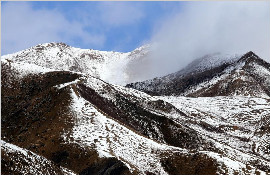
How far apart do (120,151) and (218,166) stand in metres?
16.2

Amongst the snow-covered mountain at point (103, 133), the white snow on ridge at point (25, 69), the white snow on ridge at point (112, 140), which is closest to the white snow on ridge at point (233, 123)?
the snow-covered mountain at point (103, 133)

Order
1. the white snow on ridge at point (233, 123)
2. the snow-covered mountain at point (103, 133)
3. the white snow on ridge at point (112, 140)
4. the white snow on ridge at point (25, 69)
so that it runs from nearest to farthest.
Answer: the snow-covered mountain at point (103, 133) < the white snow on ridge at point (112, 140) < the white snow on ridge at point (233, 123) < the white snow on ridge at point (25, 69)

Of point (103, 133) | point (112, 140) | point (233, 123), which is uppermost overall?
point (233, 123)

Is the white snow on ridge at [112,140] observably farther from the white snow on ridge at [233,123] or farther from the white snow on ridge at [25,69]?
the white snow on ridge at [25,69]

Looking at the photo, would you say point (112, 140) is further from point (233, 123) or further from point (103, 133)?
point (233, 123)

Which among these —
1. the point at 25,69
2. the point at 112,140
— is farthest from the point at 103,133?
the point at 25,69

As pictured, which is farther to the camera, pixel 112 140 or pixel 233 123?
pixel 233 123

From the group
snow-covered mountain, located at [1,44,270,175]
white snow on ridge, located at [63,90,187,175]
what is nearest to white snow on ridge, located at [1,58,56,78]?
snow-covered mountain, located at [1,44,270,175]

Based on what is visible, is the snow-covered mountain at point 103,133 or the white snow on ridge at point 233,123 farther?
the white snow on ridge at point 233,123

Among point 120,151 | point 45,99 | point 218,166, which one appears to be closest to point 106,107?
point 45,99

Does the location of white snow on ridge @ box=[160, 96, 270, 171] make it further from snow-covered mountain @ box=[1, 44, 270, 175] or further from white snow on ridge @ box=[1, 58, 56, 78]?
white snow on ridge @ box=[1, 58, 56, 78]

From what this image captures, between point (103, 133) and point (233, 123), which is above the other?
point (233, 123)

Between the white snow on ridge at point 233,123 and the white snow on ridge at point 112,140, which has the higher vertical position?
the white snow on ridge at point 233,123

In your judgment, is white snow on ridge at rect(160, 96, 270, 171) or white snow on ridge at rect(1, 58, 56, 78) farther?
white snow on ridge at rect(1, 58, 56, 78)
